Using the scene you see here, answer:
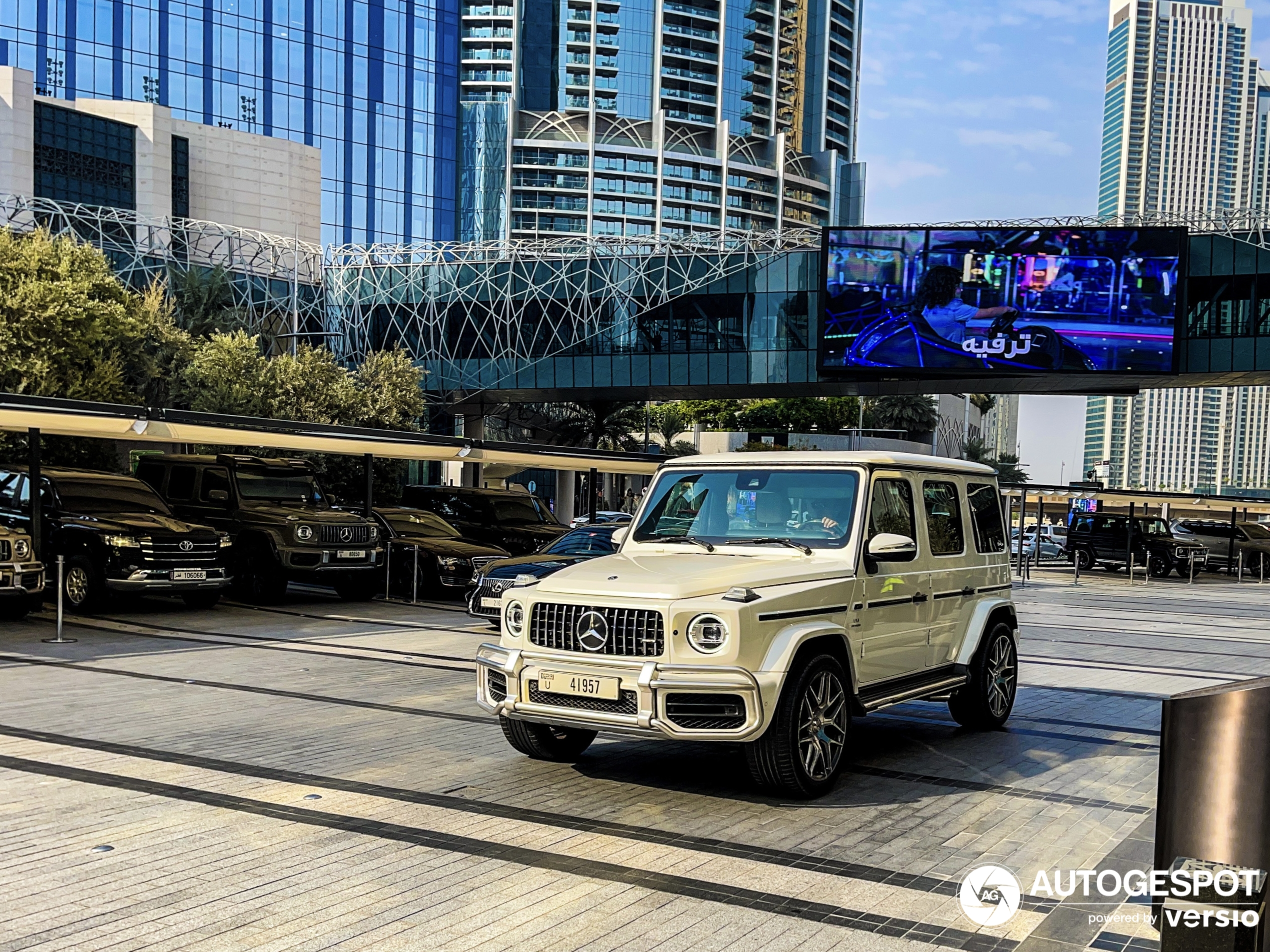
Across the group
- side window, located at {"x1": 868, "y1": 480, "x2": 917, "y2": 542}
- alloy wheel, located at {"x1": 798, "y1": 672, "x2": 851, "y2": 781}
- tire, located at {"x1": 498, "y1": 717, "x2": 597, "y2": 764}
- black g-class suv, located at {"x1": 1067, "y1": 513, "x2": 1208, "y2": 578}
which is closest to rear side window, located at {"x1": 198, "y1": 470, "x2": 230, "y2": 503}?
tire, located at {"x1": 498, "y1": 717, "x2": 597, "y2": 764}

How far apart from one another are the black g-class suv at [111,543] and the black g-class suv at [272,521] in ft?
3.48

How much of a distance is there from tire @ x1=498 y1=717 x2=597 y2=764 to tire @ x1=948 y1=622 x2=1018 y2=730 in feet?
9.97

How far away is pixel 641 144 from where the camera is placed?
134 m

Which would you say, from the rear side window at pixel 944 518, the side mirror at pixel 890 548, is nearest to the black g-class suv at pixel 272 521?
the rear side window at pixel 944 518

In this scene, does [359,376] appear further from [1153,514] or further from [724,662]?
[724,662]

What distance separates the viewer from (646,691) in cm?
686

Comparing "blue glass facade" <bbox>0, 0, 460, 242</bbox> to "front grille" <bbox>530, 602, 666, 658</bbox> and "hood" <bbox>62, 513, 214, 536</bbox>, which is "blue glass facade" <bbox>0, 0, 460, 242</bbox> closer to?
"hood" <bbox>62, 513, 214, 536</bbox>

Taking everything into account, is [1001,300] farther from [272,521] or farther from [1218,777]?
[1218,777]

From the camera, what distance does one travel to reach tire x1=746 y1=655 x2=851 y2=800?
7.04 metres

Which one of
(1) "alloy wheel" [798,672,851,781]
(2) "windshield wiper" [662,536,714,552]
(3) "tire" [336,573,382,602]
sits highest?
(2) "windshield wiper" [662,536,714,552]


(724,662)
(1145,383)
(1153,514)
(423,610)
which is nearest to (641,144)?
(1145,383)

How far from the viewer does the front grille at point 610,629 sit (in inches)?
276

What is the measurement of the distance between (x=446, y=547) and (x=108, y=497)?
5.33 m

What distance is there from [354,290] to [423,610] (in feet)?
161
